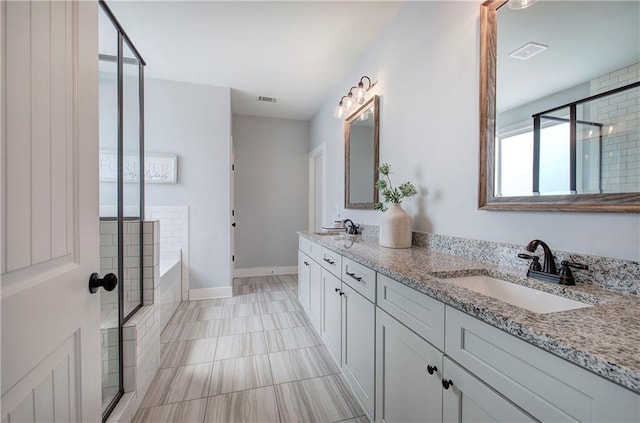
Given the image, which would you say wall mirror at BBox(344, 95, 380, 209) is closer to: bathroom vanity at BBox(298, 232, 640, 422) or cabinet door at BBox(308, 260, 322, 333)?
cabinet door at BBox(308, 260, 322, 333)

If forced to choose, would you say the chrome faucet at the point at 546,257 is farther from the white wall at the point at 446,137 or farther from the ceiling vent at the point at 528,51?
the ceiling vent at the point at 528,51

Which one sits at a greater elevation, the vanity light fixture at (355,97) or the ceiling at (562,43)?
the vanity light fixture at (355,97)

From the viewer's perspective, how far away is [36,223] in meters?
0.64

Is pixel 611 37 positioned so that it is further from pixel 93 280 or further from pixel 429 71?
pixel 93 280

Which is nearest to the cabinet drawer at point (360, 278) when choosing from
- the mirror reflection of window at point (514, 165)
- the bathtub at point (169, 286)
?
the mirror reflection of window at point (514, 165)

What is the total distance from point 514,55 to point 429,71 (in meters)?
0.61

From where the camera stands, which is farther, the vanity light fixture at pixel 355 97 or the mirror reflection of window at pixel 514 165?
the vanity light fixture at pixel 355 97

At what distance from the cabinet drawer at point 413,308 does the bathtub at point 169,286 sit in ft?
6.57

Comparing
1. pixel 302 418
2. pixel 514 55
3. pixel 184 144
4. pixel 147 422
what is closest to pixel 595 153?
pixel 514 55

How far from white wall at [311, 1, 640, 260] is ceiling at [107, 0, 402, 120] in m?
0.36

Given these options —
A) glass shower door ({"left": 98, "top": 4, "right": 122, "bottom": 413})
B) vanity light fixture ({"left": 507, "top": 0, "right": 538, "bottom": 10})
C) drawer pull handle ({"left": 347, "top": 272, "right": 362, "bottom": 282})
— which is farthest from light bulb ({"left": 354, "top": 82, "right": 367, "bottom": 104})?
glass shower door ({"left": 98, "top": 4, "right": 122, "bottom": 413})

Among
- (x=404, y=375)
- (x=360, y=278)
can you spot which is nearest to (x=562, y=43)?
(x=360, y=278)

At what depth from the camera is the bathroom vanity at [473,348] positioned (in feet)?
1.77

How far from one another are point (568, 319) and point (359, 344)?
108 centimetres
